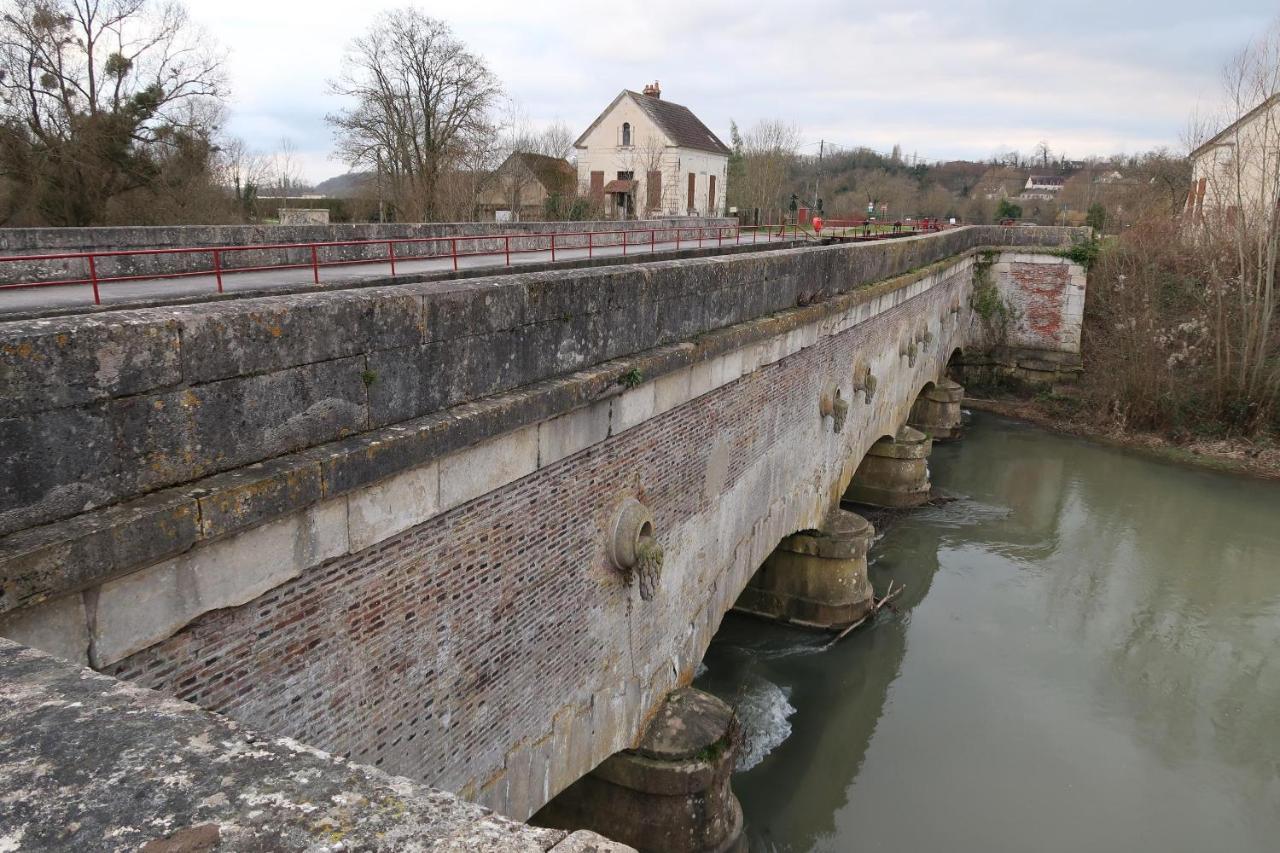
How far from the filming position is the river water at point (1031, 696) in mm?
9406

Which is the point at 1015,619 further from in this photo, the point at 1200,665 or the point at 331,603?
the point at 331,603

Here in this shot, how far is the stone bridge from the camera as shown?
9.41ft

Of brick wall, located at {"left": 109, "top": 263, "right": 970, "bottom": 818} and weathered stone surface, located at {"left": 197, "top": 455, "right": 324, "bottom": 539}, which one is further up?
weathered stone surface, located at {"left": 197, "top": 455, "right": 324, "bottom": 539}

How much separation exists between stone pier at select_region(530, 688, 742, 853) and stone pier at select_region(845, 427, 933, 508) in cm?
1161

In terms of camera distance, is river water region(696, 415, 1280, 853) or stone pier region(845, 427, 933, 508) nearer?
river water region(696, 415, 1280, 853)

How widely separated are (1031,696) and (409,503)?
1037 cm

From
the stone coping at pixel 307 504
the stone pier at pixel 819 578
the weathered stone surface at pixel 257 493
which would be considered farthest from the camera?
the stone pier at pixel 819 578

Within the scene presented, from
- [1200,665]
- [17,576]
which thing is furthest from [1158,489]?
[17,576]

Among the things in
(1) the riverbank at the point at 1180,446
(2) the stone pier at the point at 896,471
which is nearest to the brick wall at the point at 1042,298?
(1) the riverbank at the point at 1180,446

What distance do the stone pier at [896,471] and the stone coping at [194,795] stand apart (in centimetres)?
1752

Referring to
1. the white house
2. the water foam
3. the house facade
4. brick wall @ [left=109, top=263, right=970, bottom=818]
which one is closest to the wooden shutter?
the white house

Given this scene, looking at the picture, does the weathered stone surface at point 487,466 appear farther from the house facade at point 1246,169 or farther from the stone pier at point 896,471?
the house facade at point 1246,169

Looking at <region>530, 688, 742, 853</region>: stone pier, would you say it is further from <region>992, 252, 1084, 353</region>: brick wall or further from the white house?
the white house

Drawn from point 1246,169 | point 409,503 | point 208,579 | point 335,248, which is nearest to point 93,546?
point 208,579
